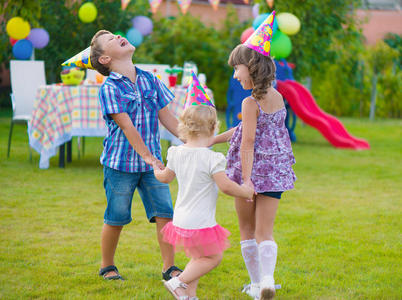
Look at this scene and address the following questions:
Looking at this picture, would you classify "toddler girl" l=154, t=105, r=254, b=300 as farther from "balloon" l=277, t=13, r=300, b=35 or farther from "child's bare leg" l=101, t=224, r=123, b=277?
"balloon" l=277, t=13, r=300, b=35

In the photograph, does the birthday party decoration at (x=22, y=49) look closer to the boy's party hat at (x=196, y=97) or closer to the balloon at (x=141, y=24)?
the balloon at (x=141, y=24)

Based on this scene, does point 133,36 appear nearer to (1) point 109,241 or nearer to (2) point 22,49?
(2) point 22,49

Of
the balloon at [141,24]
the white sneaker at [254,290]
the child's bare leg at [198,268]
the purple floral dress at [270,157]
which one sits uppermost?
the balloon at [141,24]

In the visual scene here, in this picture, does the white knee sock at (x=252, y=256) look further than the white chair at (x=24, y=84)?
No

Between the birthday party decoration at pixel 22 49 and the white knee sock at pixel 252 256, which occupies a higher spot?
the birthday party decoration at pixel 22 49

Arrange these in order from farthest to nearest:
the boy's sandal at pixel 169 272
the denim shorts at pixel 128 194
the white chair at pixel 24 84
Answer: the white chair at pixel 24 84, the boy's sandal at pixel 169 272, the denim shorts at pixel 128 194

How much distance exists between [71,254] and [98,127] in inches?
107

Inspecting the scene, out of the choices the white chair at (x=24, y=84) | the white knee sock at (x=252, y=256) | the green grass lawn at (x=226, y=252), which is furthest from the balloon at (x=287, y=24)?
the white knee sock at (x=252, y=256)

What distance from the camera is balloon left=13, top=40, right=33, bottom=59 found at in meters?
8.59

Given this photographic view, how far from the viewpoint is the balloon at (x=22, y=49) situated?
8.59 meters

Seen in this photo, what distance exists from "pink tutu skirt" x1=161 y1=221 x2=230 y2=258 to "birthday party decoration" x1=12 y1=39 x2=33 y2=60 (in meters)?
7.02

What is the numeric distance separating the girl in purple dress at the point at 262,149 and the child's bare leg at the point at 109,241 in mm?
718

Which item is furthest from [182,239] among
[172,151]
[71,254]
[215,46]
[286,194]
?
[215,46]

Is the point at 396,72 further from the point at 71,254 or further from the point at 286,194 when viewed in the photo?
the point at 71,254
